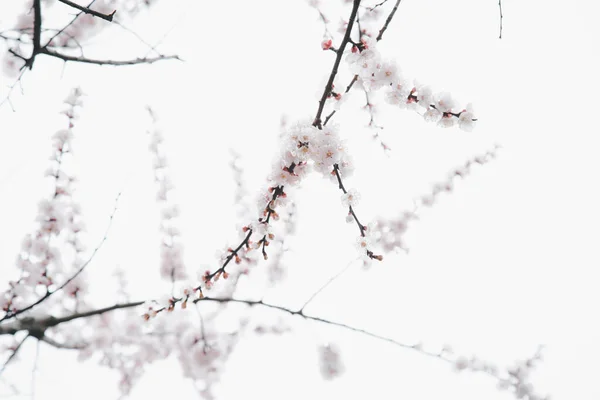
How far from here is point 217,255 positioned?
6.03 ft

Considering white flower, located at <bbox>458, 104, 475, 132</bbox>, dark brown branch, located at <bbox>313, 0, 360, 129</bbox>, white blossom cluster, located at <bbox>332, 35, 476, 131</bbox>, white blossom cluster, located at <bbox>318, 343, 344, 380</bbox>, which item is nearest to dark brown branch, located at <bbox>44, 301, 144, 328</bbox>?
white blossom cluster, located at <bbox>318, 343, 344, 380</bbox>

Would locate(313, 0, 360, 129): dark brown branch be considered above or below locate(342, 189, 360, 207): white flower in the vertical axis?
above

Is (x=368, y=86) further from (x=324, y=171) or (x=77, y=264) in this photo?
(x=77, y=264)

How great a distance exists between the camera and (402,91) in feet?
5.68

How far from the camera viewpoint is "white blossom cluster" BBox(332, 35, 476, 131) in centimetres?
168

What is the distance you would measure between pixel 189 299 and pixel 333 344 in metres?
1.58

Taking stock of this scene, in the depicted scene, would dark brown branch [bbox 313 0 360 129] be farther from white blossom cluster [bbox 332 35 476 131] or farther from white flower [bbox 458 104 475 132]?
white flower [bbox 458 104 475 132]

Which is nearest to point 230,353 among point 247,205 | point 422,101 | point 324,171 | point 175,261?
point 175,261

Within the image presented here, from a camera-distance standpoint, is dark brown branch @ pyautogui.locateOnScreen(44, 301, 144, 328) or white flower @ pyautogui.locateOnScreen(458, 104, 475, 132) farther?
dark brown branch @ pyautogui.locateOnScreen(44, 301, 144, 328)

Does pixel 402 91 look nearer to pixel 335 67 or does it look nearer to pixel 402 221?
pixel 335 67

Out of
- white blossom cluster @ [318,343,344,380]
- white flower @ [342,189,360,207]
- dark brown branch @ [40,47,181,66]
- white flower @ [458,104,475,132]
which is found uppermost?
dark brown branch @ [40,47,181,66]

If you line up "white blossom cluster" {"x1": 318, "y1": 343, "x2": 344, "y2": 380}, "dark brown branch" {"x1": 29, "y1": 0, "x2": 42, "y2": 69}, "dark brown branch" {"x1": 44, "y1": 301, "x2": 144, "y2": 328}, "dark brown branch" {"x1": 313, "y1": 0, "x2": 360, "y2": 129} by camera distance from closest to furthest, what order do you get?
"dark brown branch" {"x1": 313, "y1": 0, "x2": 360, "y2": 129} → "dark brown branch" {"x1": 29, "y1": 0, "x2": 42, "y2": 69} → "dark brown branch" {"x1": 44, "y1": 301, "x2": 144, "y2": 328} → "white blossom cluster" {"x1": 318, "y1": 343, "x2": 344, "y2": 380}

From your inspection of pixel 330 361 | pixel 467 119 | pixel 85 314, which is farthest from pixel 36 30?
pixel 330 361

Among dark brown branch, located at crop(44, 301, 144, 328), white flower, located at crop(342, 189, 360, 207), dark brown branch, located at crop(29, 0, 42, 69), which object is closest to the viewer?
white flower, located at crop(342, 189, 360, 207)
